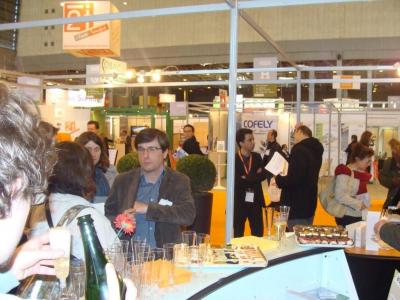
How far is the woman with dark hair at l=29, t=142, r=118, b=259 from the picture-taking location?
6.24 ft

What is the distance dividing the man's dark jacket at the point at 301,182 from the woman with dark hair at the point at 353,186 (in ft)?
0.91

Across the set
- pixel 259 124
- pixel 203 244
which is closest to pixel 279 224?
pixel 203 244

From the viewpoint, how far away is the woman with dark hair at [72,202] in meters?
1.90

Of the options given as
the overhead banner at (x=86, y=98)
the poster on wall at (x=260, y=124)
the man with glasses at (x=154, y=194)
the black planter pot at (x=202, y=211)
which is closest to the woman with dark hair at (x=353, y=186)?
the black planter pot at (x=202, y=211)

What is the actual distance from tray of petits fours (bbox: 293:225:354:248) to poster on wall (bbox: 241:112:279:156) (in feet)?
32.4

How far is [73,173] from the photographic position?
2.23 metres

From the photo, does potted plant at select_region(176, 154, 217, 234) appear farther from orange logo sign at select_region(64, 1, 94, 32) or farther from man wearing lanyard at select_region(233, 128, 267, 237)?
orange logo sign at select_region(64, 1, 94, 32)

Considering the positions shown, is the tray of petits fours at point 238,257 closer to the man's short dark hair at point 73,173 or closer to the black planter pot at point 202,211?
the man's short dark hair at point 73,173

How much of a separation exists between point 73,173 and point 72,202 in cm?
19

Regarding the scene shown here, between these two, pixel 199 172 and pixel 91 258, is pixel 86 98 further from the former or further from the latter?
pixel 91 258

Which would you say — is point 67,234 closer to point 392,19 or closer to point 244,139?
point 244,139

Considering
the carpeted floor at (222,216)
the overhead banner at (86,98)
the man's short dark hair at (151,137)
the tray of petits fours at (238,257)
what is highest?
the overhead banner at (86,98)

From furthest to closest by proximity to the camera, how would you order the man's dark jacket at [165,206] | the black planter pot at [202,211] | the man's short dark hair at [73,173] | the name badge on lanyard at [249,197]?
1. the name badge on lanyard at [249,197]
2. the black planter pot at [202,211]
3. the man's dark jacket at [165,206]
4. the man's short dark hair at [73,173]

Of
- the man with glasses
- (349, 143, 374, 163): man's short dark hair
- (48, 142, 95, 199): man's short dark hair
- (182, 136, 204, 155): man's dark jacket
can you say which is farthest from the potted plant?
(182, 136, 204, 155): man's dark jacket
